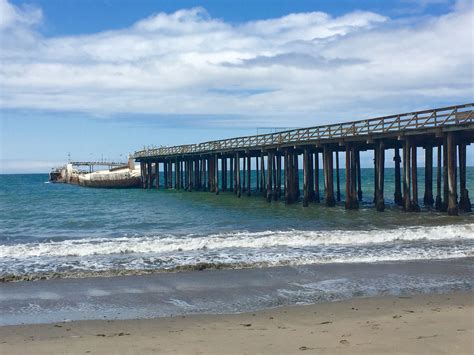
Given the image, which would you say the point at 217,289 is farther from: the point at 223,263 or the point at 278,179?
the point at 278,179

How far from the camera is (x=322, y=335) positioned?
23.2 ft

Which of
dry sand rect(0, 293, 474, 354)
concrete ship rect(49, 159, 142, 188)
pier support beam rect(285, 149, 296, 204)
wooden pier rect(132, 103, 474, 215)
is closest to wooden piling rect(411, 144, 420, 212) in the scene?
wooden pier rect(132, 103, 474, 215)

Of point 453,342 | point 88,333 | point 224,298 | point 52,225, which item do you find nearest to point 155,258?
point 224,298

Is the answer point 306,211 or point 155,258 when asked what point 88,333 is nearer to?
point 155,258

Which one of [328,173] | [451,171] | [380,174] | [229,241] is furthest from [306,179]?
[229,241]

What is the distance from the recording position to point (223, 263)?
517 inches

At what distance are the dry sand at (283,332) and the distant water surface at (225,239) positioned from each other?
179 inches

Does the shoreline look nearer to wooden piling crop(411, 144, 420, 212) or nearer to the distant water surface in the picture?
the distant water surface

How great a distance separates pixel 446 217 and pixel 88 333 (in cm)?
1732

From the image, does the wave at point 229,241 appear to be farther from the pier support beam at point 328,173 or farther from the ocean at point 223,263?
the pier support beam at point 328,173

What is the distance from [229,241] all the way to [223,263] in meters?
3.84

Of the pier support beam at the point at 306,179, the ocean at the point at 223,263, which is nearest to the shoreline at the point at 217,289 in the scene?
the ocean at the point at 223,263

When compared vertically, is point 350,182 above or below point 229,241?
above

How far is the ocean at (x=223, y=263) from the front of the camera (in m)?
9.65
